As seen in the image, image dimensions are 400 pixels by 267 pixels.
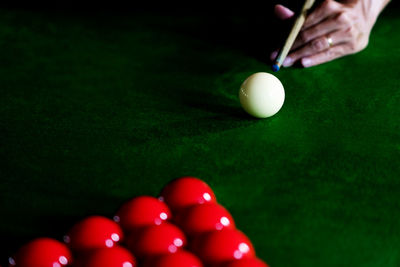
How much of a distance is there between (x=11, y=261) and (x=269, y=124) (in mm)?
955

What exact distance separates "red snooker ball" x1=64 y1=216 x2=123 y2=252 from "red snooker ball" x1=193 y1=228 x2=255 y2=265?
22 cm

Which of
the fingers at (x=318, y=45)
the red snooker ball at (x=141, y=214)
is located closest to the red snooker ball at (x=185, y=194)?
the red snooker ball at (x=141, y=214)

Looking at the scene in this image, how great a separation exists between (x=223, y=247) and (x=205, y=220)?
0.11m

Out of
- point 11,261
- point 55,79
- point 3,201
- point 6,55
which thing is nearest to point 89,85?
point 55,79

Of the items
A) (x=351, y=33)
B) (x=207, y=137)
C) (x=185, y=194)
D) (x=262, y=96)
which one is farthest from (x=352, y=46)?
(x=185, y=194)

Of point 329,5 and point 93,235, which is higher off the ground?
point 329,5

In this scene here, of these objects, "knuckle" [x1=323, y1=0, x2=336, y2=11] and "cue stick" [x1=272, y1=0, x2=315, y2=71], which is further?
"knuckle" [x1=323, y1=0, x2=336, y2=11]

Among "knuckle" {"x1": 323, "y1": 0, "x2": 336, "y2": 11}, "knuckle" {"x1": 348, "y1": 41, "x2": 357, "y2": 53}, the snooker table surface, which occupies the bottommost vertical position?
the snooker table surface

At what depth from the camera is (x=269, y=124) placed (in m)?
1.78

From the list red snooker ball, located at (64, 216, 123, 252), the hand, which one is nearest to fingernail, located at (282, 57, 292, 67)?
the hand

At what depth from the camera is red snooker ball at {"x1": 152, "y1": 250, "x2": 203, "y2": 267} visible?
1118 millimetres

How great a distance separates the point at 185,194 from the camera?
4.42 feet

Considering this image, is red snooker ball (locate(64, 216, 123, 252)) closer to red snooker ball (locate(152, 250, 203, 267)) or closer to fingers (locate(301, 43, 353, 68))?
red snooker ball (locate(152, 250, 203, 267))

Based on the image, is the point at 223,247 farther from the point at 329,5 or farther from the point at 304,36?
the point at 329,5
